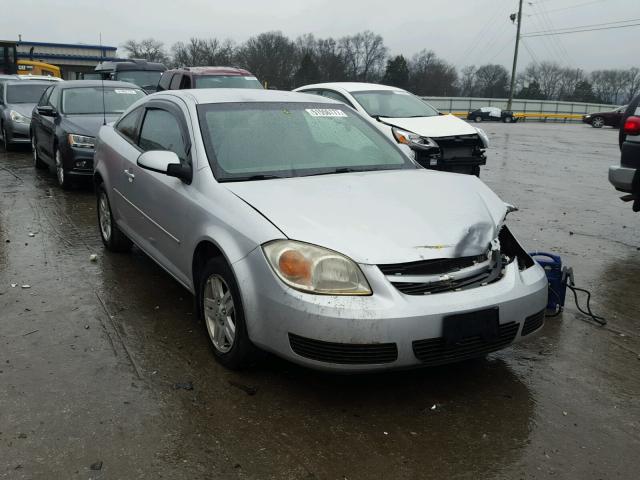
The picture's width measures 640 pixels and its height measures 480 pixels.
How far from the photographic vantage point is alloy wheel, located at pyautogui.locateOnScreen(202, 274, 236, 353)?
3.55 metres

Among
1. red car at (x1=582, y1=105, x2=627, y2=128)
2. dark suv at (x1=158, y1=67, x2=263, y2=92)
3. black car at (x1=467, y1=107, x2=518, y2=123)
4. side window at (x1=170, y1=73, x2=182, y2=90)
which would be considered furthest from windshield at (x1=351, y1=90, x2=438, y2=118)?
black car at (x1=467, y1=107, x2=518, y2=123)

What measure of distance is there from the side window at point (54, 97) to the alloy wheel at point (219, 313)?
25.1 ft

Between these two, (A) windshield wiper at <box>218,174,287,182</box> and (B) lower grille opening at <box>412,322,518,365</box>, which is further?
(A) windshield wiper at <box>218,174,287,182</box>

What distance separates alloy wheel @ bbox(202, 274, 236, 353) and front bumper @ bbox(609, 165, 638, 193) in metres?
4.77

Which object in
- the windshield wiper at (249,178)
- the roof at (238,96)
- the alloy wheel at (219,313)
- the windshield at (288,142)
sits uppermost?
the roof at (238,96)

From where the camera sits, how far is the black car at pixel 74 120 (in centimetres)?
901

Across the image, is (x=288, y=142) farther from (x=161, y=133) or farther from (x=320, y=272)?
(x=320, y=272)

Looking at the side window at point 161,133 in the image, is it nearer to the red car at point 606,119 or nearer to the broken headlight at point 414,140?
the broken headlight at point 414,140

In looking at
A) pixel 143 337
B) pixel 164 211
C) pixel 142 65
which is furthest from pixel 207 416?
pixel 142 65

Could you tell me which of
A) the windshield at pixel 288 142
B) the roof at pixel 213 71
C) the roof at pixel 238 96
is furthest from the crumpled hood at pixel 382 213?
the roof at pixel 213 71

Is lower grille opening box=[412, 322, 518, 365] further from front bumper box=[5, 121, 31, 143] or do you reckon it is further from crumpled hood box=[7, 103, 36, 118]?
front bumper box=[5, 121, 31, 143]

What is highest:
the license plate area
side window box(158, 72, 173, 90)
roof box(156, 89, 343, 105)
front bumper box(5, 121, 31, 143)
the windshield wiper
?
side window box(158, 72, 173, 90)

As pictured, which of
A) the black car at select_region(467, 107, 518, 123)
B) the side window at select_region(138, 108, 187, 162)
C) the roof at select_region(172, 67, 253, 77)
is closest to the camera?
the side window at select_region(138, 108, 187, 162)

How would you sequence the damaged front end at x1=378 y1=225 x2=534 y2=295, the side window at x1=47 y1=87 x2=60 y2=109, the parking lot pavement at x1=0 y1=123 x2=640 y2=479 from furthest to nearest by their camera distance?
1. the side window at x1=47 y1=87 x2=60 y2=109
2. the damaged front end at x1=378 y1=225 x2=534 y2=295
3. the parking lot pavement at x1=0 y1=123 x2=640 y2=479
